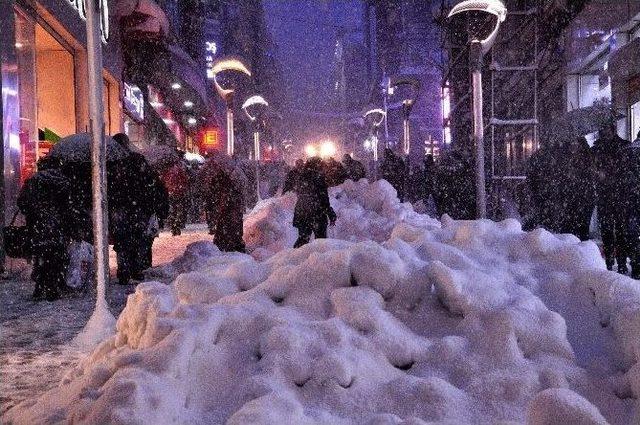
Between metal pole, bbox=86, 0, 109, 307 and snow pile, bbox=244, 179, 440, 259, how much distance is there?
221 inches

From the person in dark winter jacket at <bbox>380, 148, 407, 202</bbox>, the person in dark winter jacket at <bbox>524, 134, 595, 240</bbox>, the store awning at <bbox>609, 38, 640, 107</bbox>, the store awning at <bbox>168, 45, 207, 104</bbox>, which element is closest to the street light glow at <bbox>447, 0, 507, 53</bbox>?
the person in dark winter jacket at <bbox>524, 134, 595, 240</bbox>

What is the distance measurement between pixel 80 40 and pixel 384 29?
62947 millimetres

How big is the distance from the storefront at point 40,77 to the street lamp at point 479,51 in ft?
23.0

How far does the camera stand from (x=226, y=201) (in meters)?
11.5

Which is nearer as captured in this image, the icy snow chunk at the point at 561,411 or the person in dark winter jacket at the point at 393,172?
the icy snow chunk at the point at 561,411

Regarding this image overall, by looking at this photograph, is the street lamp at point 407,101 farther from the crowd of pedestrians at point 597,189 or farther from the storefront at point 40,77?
the crowd of pedestrians at point 597,189

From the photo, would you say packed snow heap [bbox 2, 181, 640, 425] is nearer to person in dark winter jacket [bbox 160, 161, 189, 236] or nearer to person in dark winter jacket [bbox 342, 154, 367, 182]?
Answer: person in dark winter jacket [bbox 160, 161, 189, 236]

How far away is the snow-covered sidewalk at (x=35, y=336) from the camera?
14.5 ft

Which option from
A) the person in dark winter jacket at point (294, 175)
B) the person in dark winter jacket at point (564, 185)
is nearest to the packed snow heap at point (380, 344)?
the person in dark winter jacket at point (564, 185)

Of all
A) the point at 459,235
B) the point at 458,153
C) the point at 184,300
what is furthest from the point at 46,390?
the point at 458,153

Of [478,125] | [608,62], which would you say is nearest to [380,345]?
[478,125]

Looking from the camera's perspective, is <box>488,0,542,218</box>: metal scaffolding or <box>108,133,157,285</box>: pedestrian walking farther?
<box>488,0,542,218</box>: metal scaffolding

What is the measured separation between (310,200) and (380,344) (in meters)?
7.30

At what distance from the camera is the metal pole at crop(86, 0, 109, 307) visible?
5.81m
